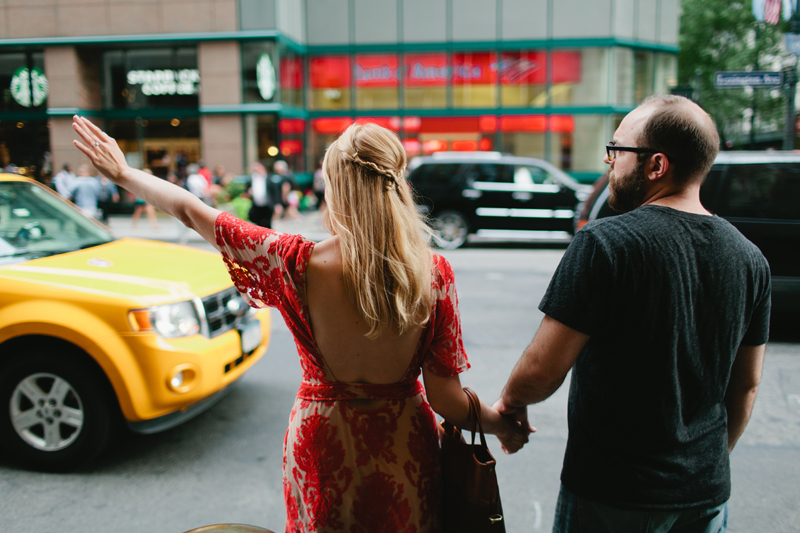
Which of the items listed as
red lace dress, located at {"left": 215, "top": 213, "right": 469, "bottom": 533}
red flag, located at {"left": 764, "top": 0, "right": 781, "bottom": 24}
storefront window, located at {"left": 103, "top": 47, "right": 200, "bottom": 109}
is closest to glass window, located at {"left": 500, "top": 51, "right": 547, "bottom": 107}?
storefront window, located at {"left": 103, "top": 47, "right": 200, "bottom": 109}

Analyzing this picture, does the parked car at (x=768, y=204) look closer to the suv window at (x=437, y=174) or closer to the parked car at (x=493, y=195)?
the parked car at (x=493, y=195)

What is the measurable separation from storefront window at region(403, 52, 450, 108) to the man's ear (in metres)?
20.2

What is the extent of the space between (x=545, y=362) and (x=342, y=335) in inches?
21.6

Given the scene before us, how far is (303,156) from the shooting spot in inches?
850

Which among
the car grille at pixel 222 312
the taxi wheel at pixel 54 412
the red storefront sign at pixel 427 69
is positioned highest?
the red storefront sign at pixel 427 69

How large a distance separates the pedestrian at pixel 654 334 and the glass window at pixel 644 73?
858 inches

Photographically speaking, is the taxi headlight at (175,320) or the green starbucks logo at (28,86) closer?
the taxi headlight at (175,320)

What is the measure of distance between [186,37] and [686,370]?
20.4 m

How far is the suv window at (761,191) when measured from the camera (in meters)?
6.25

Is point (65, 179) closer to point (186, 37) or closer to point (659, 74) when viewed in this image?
point (186, 37)

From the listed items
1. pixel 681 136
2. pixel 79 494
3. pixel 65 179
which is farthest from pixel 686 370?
pixel 65 179

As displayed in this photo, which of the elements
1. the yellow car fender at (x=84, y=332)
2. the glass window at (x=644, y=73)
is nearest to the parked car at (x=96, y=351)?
the yellow car fender at (x=84, y=332)

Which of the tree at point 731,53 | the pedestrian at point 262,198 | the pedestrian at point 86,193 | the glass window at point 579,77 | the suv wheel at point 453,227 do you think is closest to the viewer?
the pedestrian at point 262,198

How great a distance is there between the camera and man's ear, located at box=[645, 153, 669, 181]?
1577 millimetres
